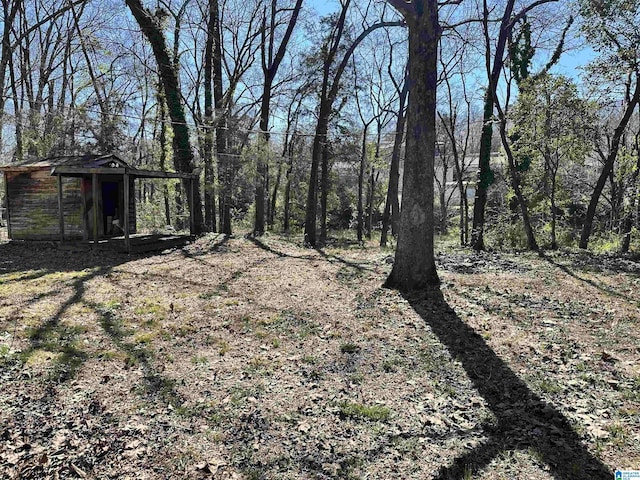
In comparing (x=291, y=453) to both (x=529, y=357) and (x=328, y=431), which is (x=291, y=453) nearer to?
(x=328, y=431)

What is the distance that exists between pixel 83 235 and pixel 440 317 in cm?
1007

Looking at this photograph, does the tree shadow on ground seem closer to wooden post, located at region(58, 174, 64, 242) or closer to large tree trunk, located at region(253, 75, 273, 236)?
wooden post, located at region(58, 174, 64, 242)

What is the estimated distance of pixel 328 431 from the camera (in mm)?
3010

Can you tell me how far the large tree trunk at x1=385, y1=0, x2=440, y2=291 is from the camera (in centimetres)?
616

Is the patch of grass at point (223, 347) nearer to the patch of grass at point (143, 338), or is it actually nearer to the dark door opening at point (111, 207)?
the patch of grass at point (143, 338)

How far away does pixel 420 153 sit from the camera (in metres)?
6.29

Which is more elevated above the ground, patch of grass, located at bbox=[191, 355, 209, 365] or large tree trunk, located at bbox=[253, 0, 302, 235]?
large tree trunk, located at bbox=[253, 0, 302, 235]

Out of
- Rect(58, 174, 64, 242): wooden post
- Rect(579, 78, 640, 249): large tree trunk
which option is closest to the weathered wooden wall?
Rect(58, 174, 64, 242): wooden post

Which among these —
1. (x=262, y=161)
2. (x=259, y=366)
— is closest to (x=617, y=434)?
(x=259, y=366)

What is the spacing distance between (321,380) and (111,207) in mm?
11982

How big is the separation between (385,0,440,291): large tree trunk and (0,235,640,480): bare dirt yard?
0.54 meters

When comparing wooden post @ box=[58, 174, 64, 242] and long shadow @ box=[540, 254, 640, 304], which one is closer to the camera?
long shadow @ box=[540, 254, 640, 304]

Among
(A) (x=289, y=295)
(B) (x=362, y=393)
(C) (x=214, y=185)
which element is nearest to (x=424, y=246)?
(A) (x=289, y=295)

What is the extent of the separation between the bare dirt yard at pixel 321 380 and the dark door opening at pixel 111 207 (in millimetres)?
6246
